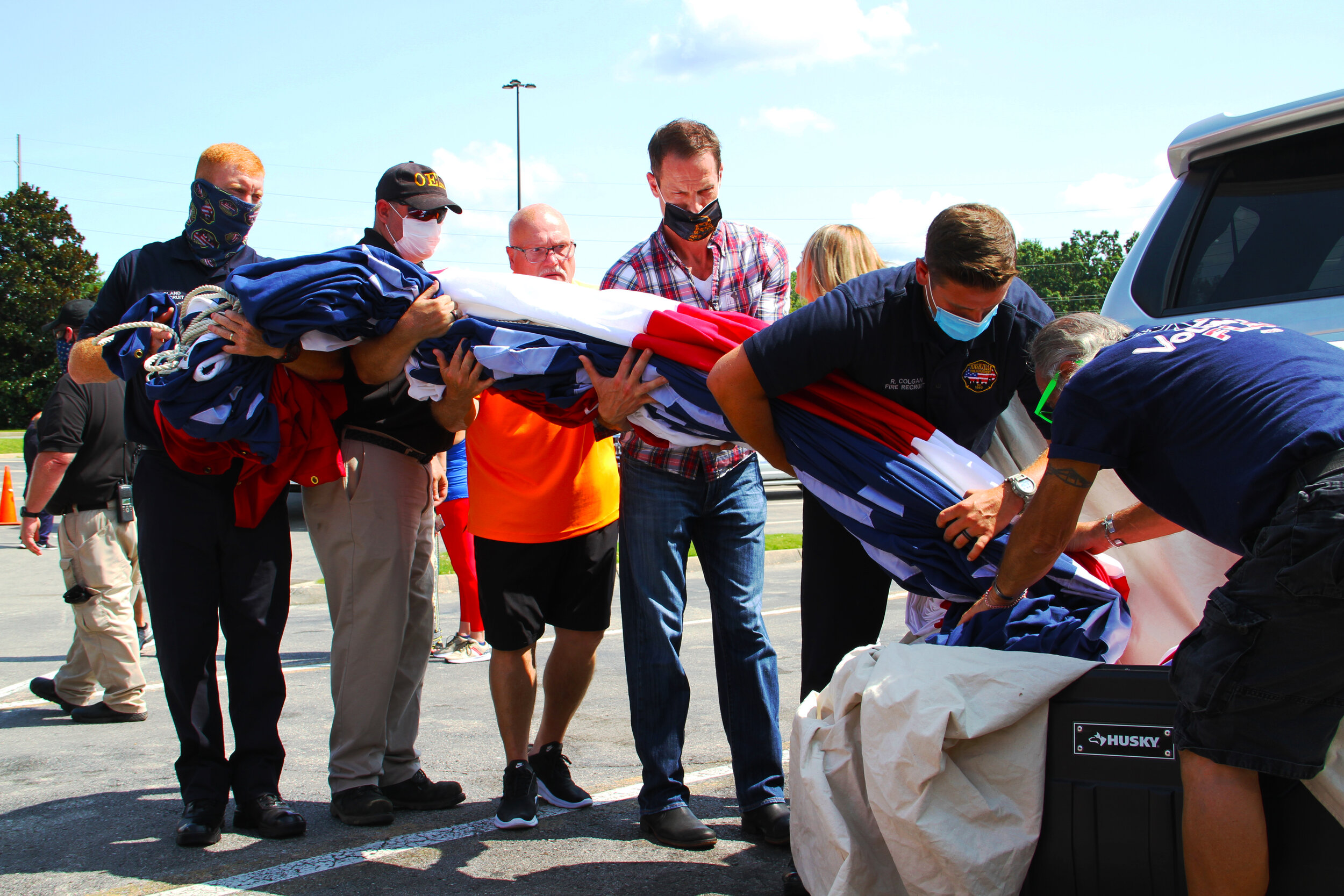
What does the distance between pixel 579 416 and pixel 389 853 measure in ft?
4.85

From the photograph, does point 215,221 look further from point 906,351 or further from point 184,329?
point 906,351

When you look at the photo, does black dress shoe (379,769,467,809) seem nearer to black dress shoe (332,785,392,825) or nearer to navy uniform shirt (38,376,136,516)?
black dress shoe (332,785,392,825)

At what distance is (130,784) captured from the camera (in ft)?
12.8

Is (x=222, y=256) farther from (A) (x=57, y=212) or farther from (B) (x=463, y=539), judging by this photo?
(A) (x=57, y=212)

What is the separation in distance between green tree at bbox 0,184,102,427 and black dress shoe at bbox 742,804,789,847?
40.3 m

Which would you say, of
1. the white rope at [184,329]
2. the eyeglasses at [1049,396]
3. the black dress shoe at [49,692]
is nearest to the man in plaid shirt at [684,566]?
the eyeglasses at [1049,396]

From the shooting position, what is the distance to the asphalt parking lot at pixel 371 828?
297 cm

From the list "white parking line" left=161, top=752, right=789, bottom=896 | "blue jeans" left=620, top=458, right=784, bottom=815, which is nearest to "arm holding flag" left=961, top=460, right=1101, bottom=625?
"blue jeans" left=620, top=458, right=784, bottom=815

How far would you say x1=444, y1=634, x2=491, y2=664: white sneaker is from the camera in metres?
6.46

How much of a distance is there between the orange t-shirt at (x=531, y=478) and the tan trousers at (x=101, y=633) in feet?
7.85

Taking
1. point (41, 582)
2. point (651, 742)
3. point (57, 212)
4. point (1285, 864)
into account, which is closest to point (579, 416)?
point (651, 742)

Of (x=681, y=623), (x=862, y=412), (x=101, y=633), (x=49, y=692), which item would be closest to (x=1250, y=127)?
(x=862, y=412)

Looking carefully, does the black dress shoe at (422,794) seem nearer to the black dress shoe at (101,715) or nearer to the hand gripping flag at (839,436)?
the hand gripping flag at (839,436)

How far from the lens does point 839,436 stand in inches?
115
